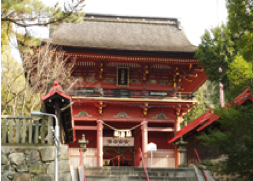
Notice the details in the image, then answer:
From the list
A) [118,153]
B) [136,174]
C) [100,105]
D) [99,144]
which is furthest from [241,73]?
[118,153]

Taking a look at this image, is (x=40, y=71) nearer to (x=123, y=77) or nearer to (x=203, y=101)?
(x=123, y=77)

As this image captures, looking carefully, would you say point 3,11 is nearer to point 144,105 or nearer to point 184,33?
point 144,105

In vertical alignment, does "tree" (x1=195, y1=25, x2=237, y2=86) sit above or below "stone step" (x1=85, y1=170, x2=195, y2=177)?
above

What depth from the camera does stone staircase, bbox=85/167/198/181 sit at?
14.1m

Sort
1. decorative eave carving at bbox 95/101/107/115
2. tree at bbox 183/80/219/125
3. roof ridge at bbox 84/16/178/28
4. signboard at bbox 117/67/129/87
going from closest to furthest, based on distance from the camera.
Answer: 1. decorative eave carving at bbox 95/101/107/115
2. signboard at bbox 117/67/129/87
3. roof ridge at bbox 84/16/178/28
4. tree at bbox 183/80/219/125

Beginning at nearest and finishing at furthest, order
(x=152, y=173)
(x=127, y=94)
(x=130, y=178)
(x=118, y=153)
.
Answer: (x=130, y=178), (x=152, y=173), (x=127, y=94), (x=118, y=153)

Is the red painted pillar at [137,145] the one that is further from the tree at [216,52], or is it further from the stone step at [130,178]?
the stone step at [130,178]

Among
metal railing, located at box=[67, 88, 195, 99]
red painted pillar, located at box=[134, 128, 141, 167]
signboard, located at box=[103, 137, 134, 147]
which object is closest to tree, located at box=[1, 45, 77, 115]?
metal railing, located at box=[67, 88, 195, 99]

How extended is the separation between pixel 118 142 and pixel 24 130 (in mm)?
12427

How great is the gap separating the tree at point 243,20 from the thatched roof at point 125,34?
11.2m

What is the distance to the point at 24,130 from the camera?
37.4 feet

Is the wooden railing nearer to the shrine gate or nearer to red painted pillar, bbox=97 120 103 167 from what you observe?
the shrine gate

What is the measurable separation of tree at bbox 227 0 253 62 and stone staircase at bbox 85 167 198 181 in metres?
5.90

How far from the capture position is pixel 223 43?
20.9 metres
